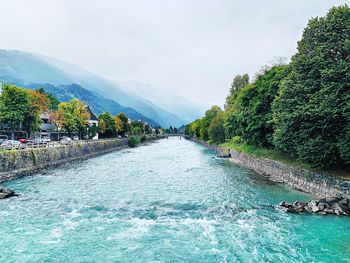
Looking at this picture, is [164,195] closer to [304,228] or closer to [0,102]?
[304,228]

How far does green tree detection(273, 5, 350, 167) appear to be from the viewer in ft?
67.1

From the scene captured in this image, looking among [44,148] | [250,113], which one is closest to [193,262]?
[250,113]

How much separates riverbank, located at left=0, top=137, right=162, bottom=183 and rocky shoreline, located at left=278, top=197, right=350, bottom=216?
89.6 feet

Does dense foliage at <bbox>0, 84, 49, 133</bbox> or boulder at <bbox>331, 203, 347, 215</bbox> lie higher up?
dense foliage at <bbox>0, 84, 49, 133</bbox>

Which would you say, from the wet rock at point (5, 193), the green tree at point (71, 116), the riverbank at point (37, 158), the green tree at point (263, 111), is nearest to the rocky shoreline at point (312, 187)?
the green tree at point (263, 111)

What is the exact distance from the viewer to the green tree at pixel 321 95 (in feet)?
67.1

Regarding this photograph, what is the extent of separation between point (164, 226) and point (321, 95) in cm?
1503

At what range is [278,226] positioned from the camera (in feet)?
53.5

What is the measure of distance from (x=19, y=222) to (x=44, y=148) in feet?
82.0

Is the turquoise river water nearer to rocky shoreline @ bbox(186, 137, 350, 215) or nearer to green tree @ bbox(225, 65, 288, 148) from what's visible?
rocky shoreline @ bbox(186, 137, 350, 215)

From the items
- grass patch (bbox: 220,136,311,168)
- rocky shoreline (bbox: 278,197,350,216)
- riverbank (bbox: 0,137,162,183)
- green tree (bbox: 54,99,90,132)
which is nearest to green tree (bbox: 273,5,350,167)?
rocky shoreline (bbox: 278,197,350,216)

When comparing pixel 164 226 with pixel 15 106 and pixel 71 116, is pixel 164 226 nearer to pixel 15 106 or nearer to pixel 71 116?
pixel 15 106

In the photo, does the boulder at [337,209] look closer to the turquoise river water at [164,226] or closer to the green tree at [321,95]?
the turquoise river water at [164,226]

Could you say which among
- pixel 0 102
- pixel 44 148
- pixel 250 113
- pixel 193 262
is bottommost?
pixel 193 262
